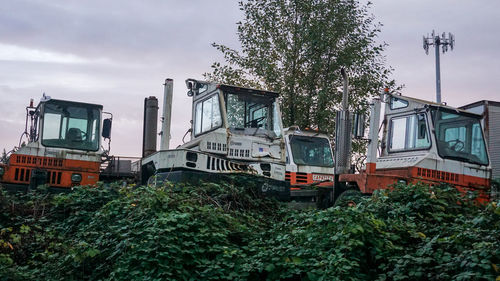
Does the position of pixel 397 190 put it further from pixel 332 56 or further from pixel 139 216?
pixel 332 56

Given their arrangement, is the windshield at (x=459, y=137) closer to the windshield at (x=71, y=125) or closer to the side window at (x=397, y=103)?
the side window at (x=397, y=103)

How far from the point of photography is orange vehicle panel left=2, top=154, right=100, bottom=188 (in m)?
14.9

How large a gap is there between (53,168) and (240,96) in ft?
17.5

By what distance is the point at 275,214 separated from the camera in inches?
451

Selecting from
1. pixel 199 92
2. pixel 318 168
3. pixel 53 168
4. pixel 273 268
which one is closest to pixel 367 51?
pixel 318 168

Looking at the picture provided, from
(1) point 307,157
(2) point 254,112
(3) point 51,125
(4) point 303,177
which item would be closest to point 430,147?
(2) point 254,112

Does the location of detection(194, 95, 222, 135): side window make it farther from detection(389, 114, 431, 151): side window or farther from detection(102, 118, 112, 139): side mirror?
detection(389, 114, 431, 151): side window

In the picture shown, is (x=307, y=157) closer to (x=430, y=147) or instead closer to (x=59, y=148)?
(x=430, y=147)

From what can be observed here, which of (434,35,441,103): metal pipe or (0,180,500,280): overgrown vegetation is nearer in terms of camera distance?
(0,180,500,280): overgrown vegetation

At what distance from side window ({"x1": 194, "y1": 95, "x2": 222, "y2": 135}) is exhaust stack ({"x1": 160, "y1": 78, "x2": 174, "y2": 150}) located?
855 mm

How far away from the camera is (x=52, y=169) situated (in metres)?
15.3

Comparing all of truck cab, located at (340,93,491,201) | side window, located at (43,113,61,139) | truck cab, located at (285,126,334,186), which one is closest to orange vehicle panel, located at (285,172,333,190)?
truck cab, located at (285,126,334,186)

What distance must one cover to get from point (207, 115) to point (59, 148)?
446 cm

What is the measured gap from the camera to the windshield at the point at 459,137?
13688mm
